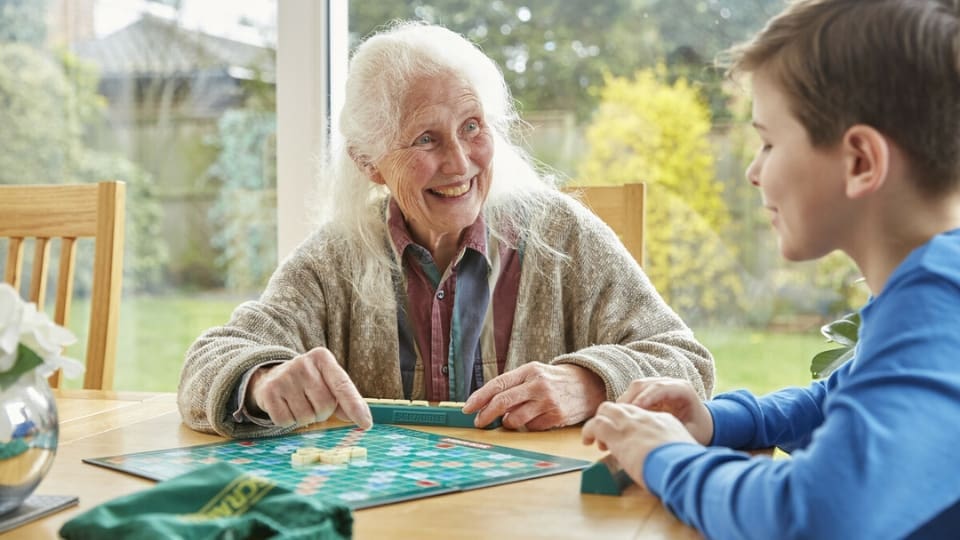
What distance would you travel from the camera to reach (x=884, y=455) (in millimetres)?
788

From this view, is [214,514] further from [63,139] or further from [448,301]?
[63,139]

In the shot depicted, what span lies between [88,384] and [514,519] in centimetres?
135

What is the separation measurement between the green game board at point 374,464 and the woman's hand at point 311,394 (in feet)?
0.12

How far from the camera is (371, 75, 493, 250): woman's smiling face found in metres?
1.94


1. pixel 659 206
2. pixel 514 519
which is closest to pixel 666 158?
pixel 659 206

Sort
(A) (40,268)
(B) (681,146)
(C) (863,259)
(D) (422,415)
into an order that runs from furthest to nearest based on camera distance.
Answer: (B) (681,146)
(A) (40,268)
(D) (422,415)
(C) (863,259)

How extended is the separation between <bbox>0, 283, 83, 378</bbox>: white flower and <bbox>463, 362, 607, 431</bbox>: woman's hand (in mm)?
624

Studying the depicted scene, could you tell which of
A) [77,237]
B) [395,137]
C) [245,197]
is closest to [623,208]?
[395,137]

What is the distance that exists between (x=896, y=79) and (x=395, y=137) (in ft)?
3.76

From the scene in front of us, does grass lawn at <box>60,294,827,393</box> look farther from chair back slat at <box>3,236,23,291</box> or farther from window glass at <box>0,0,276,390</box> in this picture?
chair back slat at <box>3,236,23,291</box>

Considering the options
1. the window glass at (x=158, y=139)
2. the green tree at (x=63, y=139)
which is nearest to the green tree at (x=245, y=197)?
the window glass at (x=158, y=139)

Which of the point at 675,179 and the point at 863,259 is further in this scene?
the point at 675,179

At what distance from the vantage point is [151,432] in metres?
1.53

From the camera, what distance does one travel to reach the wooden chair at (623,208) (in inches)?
81.8
